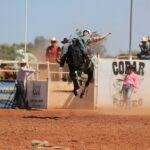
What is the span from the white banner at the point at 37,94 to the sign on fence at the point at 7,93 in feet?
1.99

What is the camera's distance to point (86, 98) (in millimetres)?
24438

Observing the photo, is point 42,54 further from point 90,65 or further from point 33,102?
point 90,65

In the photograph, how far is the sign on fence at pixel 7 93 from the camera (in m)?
24.5

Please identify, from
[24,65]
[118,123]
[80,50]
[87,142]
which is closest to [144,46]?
[24,65]

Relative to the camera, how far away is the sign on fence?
24469 millimetres

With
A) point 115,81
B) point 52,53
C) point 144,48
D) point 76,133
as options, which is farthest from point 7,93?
point 76,133

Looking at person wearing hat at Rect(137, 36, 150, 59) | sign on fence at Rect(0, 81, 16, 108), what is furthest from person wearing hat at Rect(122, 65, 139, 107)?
sign on fence at Rect(0, 81, 16, 108)

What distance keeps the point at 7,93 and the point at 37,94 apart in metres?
1.15

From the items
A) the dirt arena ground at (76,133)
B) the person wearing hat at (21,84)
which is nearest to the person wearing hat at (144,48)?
the person wearing hat at (21,84)

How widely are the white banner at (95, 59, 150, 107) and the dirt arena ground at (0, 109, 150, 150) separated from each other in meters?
6.59

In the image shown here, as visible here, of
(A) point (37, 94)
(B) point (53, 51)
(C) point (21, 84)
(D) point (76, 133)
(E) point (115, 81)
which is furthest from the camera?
(B) point (53, 51)

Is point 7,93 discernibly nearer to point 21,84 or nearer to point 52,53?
point 21,84

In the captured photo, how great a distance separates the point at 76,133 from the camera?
538 inches

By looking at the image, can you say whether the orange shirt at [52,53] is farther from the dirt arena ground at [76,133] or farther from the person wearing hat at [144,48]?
the dirt arena ground at [76,133]
